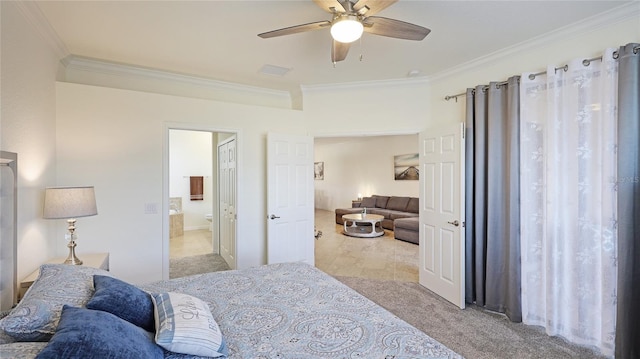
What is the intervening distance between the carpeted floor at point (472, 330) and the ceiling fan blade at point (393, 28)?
8.03 ft

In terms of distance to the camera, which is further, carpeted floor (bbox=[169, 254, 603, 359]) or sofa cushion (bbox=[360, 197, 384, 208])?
sofa cushion (bbox=[360, 197, 384, 208])

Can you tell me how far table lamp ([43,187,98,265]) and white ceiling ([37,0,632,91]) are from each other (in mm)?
1407

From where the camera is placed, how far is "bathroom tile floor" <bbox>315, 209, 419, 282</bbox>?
4.36 meters

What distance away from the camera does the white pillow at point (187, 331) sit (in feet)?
3.94

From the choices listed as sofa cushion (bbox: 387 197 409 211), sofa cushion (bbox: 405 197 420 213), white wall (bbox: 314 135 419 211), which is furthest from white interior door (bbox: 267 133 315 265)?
sofa cushion (bbox: 387 197 409 211)

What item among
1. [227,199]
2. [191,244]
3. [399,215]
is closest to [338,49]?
[227,199]

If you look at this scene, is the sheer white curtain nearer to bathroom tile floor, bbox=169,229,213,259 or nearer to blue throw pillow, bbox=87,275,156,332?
blue throw pillow, bbox=87,275,156,332

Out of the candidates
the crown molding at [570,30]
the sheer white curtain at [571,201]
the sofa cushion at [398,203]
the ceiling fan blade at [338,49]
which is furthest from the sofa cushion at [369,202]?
the ceiling fan blade at [338,49]

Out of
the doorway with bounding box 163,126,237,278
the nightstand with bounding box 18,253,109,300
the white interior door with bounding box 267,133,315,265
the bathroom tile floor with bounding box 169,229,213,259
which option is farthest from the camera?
the doorway with bounding box 163,126,237,278

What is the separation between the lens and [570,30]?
8.38 ft

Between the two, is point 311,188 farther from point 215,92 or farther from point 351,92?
point 215,92

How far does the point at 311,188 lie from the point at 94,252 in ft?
8.61

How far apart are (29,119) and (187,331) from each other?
2354mm

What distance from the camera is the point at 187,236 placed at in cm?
703
